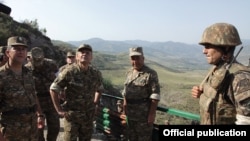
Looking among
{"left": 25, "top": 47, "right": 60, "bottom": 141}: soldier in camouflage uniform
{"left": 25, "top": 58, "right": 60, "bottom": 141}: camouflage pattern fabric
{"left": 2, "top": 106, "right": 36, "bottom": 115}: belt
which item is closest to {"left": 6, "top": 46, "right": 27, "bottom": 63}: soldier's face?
{"left": 2, "top": 106, "right": 36, "bottom": 115}: belt

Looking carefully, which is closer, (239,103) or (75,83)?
(239,103)

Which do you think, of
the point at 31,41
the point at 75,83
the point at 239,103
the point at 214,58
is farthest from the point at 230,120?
the point at 31,41

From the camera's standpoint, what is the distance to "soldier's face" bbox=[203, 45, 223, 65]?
10.9ft

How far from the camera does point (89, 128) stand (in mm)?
5785

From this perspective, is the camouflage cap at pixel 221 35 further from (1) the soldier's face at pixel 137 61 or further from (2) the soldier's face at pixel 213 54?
(1) the soldier's face at pixel 137 61

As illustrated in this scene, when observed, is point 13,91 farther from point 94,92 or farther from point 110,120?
point 110,120

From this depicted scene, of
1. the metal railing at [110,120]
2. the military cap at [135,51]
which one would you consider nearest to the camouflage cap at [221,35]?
the military cap at [135,51]

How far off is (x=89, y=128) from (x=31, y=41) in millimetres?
16912

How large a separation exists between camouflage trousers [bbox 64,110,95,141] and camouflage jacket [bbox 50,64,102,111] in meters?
0.11

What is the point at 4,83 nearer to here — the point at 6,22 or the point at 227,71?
the point at 227,71

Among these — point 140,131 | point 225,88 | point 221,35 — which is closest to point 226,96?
point 225,88

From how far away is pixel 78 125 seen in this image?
5.66m

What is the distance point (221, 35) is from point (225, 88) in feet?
1.78

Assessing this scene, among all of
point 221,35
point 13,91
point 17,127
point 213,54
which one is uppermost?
point 221,35
